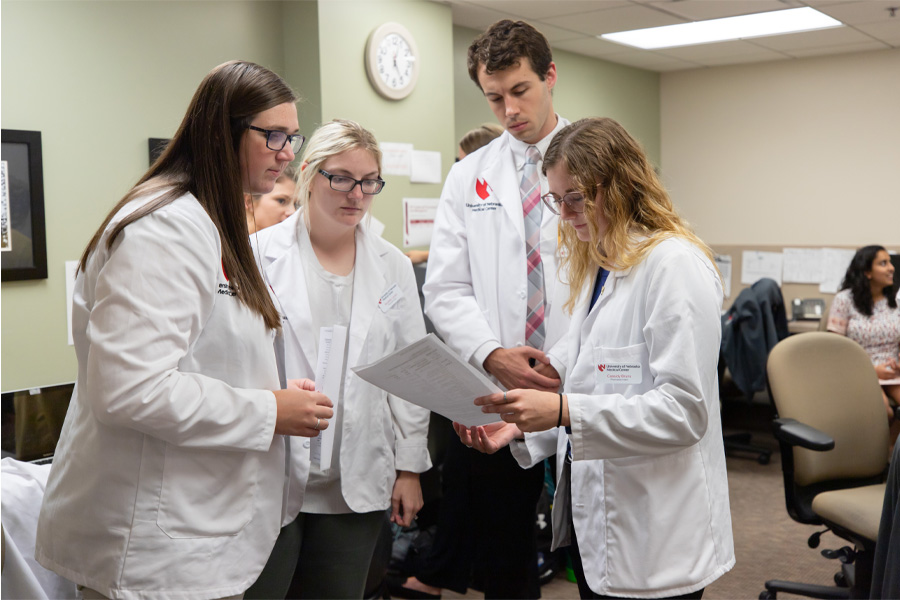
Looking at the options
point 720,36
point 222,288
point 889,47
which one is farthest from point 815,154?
point 222,288

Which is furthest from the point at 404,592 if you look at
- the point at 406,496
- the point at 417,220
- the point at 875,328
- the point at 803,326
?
the point at 803,326

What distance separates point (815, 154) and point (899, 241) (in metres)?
0.92

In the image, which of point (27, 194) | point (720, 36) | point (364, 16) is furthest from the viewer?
point (720, 36)

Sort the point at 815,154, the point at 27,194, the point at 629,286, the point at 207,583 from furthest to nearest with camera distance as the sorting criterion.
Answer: the point at 815,154, the point at 27,194, the point at 629,286, the point at 207,583

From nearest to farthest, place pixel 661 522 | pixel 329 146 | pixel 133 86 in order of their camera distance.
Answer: pixel 661 522, pixel 329 146, pixel 133 86

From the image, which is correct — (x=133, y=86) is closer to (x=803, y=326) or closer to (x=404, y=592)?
(x=404, y=592)

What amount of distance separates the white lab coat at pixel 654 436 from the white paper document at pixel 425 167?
10.2ft

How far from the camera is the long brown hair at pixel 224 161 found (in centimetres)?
128

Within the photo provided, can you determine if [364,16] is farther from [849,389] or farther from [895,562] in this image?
[895,562]

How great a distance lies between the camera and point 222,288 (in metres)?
1.25

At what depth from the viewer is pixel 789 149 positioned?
21.1ft

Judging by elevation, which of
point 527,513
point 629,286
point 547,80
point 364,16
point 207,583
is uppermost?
point 364,16

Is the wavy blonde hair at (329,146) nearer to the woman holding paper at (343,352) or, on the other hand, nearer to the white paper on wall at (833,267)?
the woman holding paper at (343,352)

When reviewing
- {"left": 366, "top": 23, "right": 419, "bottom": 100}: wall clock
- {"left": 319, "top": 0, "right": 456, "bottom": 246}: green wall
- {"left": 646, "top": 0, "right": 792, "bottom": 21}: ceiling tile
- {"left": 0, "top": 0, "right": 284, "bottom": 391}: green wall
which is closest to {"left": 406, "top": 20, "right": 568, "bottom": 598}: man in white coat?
{"left": 0, "top": 0, "right": 284, "bottom": 391}: green wall
